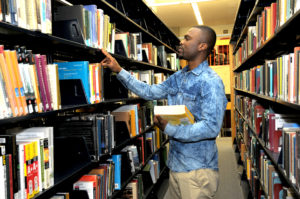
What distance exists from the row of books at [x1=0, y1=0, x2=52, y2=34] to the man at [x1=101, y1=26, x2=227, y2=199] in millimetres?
739

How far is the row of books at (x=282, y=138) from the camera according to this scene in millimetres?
1441

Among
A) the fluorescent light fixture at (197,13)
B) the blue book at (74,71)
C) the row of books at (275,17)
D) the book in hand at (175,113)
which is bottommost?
the book in hand at (175,113)

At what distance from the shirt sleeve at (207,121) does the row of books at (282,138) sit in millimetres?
381

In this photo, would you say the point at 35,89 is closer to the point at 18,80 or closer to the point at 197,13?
the point at 18,80

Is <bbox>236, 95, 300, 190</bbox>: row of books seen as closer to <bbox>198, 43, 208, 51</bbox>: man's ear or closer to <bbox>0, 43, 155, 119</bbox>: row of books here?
<bbox>198, 43, 208, 51</bbox>: man's ear

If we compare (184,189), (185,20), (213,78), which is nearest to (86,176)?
(184,189)

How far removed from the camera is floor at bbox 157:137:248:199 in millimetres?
3744

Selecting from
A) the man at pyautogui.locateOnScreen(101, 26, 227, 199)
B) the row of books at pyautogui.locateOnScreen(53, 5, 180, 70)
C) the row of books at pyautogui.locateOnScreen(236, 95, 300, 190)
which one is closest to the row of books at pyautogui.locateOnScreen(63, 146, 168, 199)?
the man at pyautogui.locateOnScreen(101, 26, 227, 199)

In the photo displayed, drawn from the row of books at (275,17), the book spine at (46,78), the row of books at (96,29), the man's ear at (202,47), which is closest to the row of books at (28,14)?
the book spine at (46,78)

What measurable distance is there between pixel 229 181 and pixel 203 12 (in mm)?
4667

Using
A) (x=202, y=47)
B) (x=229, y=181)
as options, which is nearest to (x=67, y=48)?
(x=202, y=47)

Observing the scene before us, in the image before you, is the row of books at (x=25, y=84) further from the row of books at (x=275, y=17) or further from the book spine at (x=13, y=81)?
the row of books at (x=275, y=17)

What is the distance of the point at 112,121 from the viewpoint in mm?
2148

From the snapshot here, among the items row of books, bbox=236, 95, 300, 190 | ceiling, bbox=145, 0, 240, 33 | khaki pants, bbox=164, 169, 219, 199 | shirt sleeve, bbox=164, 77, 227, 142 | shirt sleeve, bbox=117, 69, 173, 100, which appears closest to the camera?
row of books, bbox=236, 95, 300, 190
